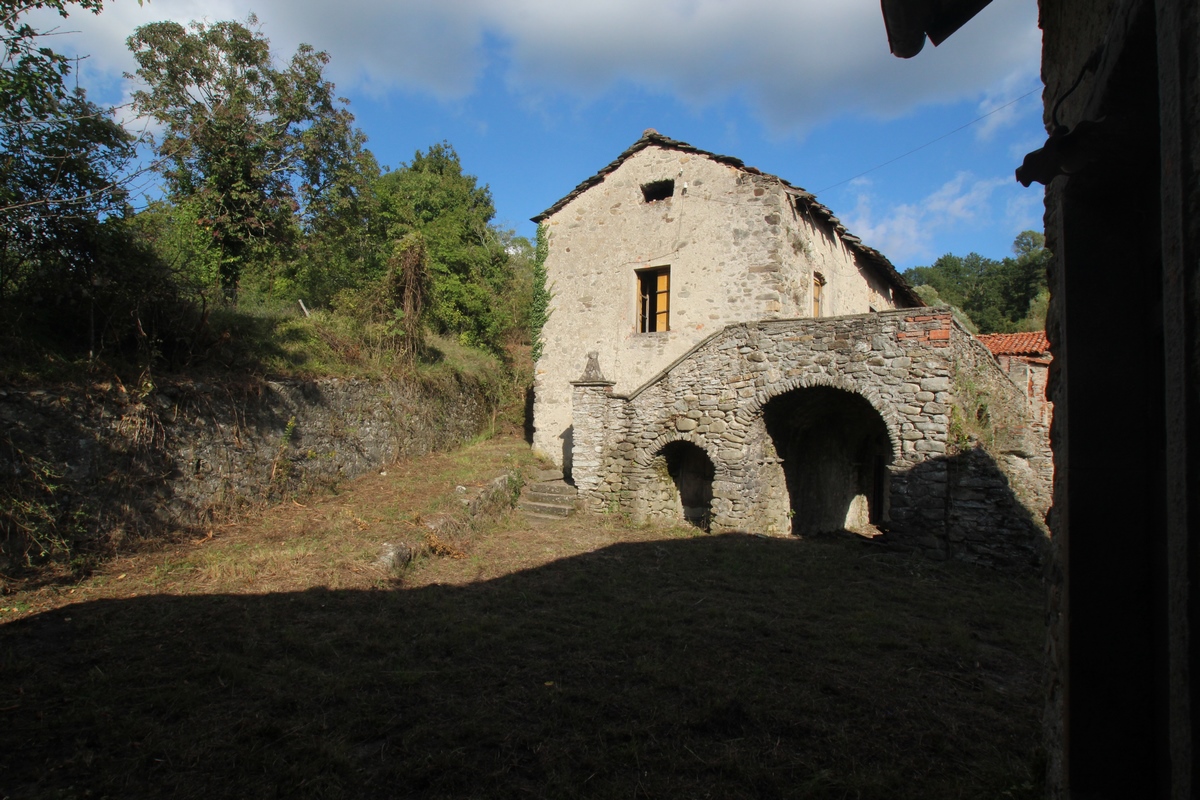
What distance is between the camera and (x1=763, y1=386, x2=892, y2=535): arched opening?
11.6 meters

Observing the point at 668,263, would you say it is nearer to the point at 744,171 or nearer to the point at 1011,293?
the point at 744,171

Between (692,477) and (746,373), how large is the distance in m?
2.77

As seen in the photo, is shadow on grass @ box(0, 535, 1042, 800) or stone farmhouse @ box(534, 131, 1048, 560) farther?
stone farmhouse @ box(534, 131, 1048, 560)

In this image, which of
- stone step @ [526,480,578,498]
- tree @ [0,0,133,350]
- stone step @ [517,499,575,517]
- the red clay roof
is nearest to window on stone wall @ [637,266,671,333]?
stone step @ [526,480,578,498]

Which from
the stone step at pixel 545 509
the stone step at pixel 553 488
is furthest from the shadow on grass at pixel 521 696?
the stone step at pixel 553 488

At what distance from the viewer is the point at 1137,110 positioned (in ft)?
6.56

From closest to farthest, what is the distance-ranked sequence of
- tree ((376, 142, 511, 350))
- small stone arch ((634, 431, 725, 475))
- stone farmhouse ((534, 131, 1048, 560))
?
Answer: stone farmhouse ((534, 131, 1048, 560))
small stone arch ((634, 431, 725, 475))
tree ((376, 142, 511, 350))

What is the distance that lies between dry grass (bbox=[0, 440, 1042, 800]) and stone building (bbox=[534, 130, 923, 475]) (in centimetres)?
631

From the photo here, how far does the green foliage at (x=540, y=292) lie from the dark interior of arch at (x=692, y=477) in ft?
15.7

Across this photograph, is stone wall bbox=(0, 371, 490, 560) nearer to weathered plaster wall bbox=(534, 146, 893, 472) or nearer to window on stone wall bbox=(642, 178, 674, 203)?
weathered plaster wall bbox=(534, 146, 893, 472)

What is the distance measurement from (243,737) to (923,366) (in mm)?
9423

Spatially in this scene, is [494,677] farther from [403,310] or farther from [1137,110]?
[403,310]

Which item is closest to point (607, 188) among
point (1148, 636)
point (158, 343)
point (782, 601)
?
point (158, 343)

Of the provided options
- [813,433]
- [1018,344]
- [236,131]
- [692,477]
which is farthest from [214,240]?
[1018,344]
